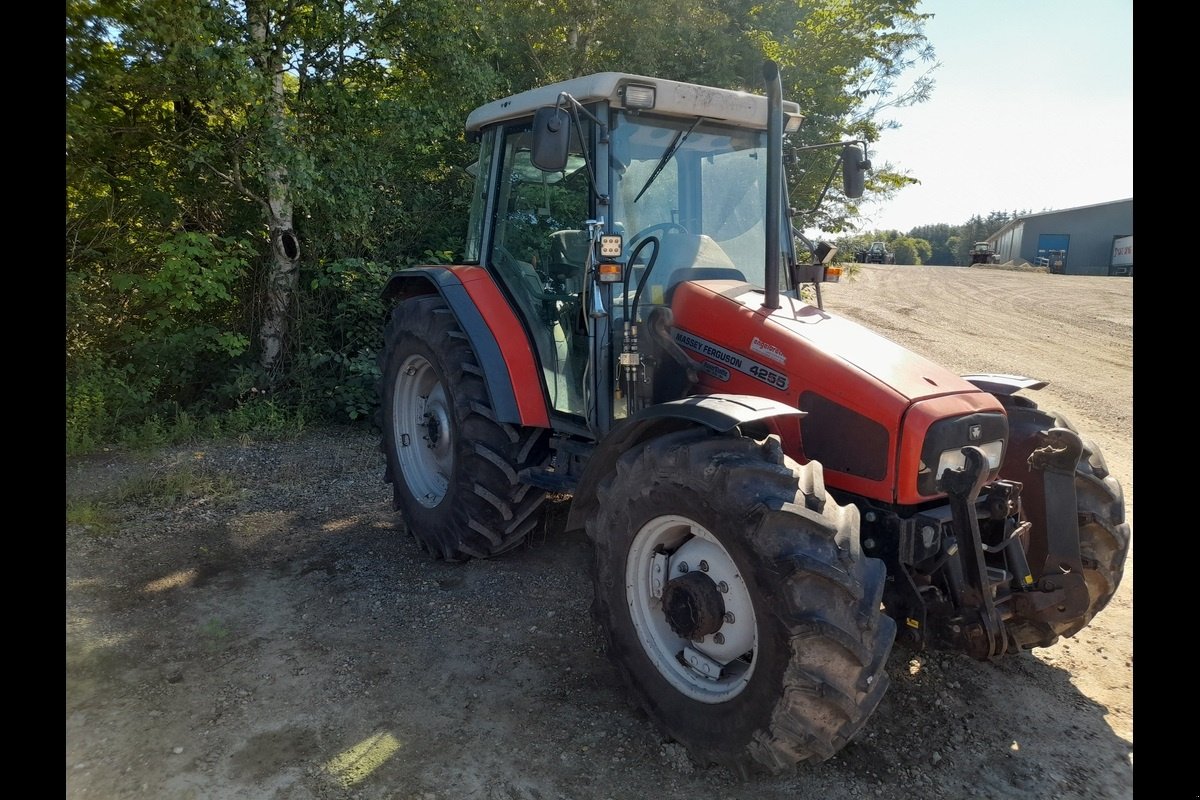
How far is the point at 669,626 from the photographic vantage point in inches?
116

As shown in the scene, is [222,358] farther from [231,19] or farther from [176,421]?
[231,19]

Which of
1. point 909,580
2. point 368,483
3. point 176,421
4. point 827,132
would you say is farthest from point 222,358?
point 827,132

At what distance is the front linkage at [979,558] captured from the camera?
2701 mm

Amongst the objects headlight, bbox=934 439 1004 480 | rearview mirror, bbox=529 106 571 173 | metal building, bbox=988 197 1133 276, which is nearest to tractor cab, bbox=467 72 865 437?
rearview mirror, bbox=529 106 571 173

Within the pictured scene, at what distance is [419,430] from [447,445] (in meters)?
0.38

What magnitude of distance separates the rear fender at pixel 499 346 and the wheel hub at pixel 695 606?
1.55m

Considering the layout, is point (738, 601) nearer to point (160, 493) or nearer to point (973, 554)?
point (973, 554)

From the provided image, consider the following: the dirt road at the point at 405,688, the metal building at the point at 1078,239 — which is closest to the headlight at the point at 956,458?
the dirt road at the point at 405,688

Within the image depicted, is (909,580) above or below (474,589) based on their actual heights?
above

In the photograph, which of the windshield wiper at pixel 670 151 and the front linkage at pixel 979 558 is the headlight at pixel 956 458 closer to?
the front linkage at pixel 979 558

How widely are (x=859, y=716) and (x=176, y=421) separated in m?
6.78

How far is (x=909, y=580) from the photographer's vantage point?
2.79m

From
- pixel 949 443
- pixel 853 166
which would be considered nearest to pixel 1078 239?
pixel 853 166

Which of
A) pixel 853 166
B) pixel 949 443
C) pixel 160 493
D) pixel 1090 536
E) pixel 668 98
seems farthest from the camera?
pixel 160 493
